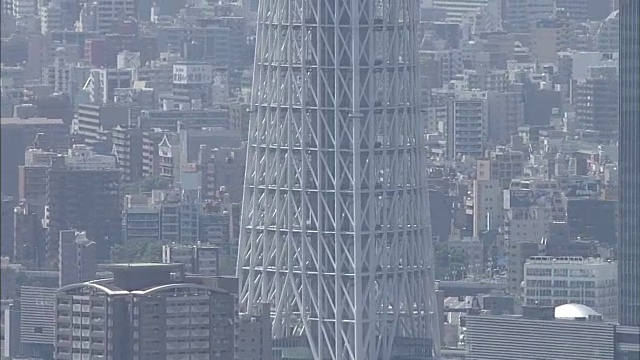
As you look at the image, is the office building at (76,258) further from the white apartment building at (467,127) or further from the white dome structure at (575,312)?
the white apartment building at (467,127)

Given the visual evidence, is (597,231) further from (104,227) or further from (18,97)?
(18,97)

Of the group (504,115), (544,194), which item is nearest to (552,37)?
(504,115)

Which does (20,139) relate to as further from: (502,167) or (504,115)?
(504,115)

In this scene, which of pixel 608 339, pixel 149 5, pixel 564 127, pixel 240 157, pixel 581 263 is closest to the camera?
pixel 608 339

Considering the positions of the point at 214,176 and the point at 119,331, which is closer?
the point at 119,331

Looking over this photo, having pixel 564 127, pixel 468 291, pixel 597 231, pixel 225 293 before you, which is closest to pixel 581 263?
pixel 468 291

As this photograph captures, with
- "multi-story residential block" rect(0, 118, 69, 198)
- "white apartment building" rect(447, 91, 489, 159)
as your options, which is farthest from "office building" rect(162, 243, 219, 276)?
"white apartment building" rect(447, 91, 489, 159)
